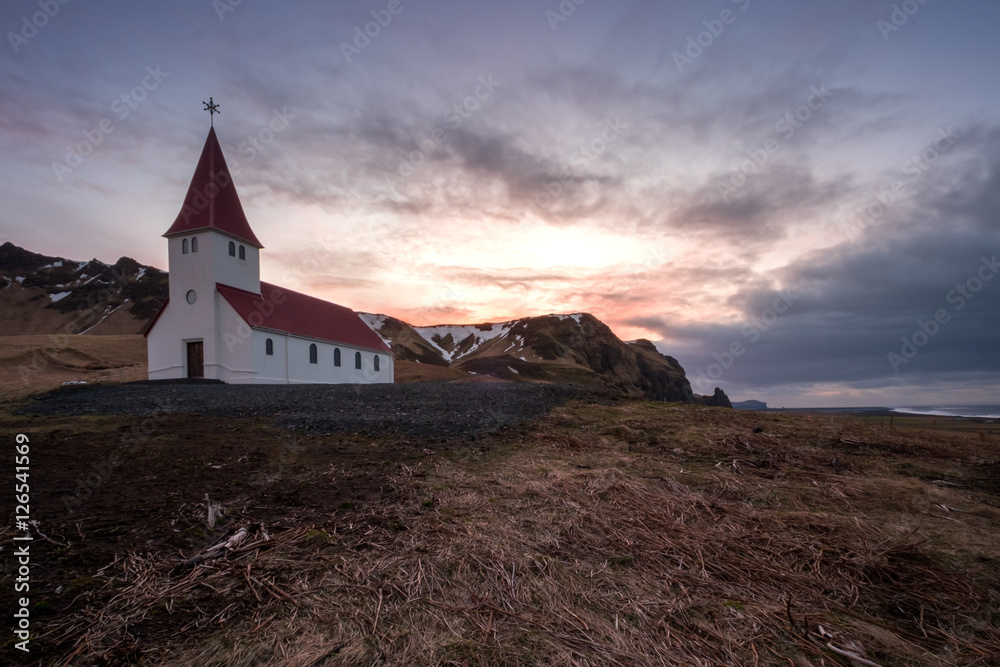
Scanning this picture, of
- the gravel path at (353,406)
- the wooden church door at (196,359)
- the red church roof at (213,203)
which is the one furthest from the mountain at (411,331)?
the gravel path at (353,406)

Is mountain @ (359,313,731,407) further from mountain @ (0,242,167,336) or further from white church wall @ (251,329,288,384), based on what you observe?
mountain @ (0,242,167,336)

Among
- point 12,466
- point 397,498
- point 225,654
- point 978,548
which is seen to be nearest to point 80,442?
point 12,466

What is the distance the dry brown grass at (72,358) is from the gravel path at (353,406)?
18051mm

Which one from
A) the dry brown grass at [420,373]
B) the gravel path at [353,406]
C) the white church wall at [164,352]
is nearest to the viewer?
the gravel path at [353,406]

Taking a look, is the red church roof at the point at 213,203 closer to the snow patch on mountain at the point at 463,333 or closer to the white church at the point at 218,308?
the white church at the point at 218,308

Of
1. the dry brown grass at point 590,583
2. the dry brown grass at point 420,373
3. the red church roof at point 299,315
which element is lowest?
the dry brown grass at point 590,583

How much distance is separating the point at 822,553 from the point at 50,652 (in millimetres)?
5367

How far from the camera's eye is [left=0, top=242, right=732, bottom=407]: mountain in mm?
99750

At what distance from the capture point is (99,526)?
4359 millimetres

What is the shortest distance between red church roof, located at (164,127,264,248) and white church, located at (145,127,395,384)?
0.20 ft

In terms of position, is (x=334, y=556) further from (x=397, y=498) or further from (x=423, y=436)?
(x=423, y=436)

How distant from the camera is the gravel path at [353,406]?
34.8 ft

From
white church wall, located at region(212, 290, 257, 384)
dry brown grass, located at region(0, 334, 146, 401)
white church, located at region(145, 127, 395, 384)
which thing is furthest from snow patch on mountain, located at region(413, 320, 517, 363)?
white church wall, located at region(212, 290, 257, 384)

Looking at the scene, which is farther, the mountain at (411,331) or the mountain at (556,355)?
the mountain at (411,331)
